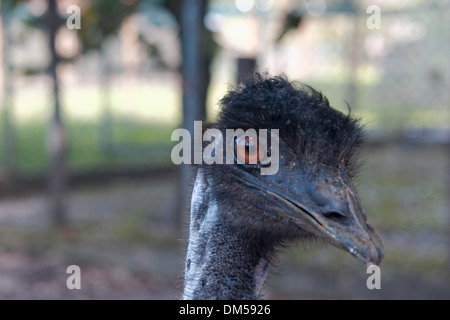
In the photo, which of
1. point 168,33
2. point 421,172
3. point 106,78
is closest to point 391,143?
point 421,172

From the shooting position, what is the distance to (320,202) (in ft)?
6.30

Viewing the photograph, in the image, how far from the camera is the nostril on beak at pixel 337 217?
6.11ft

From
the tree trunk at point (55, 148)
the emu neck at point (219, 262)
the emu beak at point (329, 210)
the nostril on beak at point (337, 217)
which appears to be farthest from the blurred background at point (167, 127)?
the nostril on beak at point (337, 217)

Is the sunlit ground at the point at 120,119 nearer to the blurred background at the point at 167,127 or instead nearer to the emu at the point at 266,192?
the blurred background at the point at 167,127

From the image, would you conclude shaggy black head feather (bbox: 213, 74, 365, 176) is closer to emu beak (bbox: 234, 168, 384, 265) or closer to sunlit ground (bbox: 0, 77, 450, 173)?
emu beak (bbox: 234, 168, 384, 265)

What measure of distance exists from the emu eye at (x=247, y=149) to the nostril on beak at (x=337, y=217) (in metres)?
0.30

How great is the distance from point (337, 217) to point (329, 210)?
0.09ft

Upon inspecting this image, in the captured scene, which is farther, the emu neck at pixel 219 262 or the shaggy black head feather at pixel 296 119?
the emu neck at pixel 219 262

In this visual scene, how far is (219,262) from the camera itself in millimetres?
2156

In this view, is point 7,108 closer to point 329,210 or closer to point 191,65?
point 191,65

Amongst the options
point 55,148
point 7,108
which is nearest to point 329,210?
point 55,148

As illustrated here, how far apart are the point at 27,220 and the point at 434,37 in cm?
654
